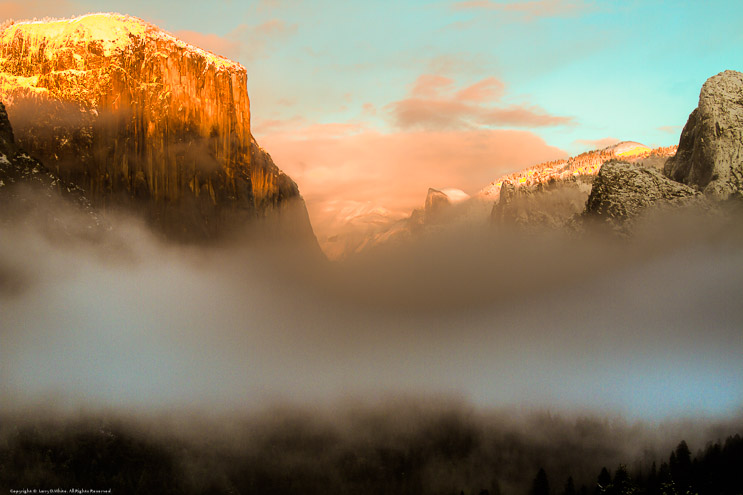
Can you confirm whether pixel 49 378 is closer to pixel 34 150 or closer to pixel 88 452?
pixel 88 452

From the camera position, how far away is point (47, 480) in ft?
543

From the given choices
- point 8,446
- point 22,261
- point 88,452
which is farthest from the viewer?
point 22,261

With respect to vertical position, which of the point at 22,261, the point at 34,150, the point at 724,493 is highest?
the point at 34,150

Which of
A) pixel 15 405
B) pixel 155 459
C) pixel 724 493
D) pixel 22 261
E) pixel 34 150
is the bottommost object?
pixel 724 493

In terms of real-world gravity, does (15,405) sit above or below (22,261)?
below

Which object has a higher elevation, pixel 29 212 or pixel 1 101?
pixel 1 101

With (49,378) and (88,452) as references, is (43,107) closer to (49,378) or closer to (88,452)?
(49,378)

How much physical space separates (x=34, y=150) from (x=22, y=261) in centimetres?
2735

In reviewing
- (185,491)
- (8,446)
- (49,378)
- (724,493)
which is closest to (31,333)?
(49,378)

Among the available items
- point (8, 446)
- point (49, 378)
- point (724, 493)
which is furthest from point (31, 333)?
point (724, 493)

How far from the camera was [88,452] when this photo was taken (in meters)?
180

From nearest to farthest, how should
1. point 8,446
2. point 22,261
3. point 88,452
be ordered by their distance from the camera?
point 8,446 < point 88,452 < point 22,261

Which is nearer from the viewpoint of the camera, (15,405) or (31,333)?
(15,405)

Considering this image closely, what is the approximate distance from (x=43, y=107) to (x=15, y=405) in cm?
7126
